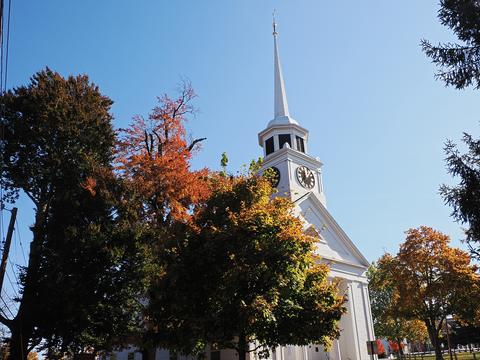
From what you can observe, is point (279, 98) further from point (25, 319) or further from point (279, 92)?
point (25, 319)

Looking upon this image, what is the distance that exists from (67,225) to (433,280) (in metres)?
26.8

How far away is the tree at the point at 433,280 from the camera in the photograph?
3047 centimetres

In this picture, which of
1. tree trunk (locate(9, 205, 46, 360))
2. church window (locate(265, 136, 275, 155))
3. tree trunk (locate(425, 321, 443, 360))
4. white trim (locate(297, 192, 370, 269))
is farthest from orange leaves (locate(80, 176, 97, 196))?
tree trunk (locate(425, 321, 443, 360))

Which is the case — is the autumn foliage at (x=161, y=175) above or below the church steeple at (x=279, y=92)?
below

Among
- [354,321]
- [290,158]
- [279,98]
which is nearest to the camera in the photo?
[354,321]

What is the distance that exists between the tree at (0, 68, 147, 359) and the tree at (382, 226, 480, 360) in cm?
2125

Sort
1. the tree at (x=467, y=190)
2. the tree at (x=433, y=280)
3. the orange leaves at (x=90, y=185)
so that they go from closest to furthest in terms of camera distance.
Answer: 1. the tree at (x=467, y=190)
2. the orange leaves at (x=90, y=185)
3. the tree at (x=433, y=280)

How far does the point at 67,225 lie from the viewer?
73.9 feet

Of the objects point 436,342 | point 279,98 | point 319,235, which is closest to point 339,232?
point 319,235

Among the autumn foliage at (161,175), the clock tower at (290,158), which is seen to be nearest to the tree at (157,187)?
the autumn foliage at (161,175)

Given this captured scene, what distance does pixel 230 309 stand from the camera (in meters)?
15.4

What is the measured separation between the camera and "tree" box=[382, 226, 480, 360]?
30469 mm

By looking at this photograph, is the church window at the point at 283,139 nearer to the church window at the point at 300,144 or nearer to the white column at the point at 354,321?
the church window at the point at 300,144

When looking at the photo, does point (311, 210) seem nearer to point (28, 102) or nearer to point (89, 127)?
point (89, 127)
